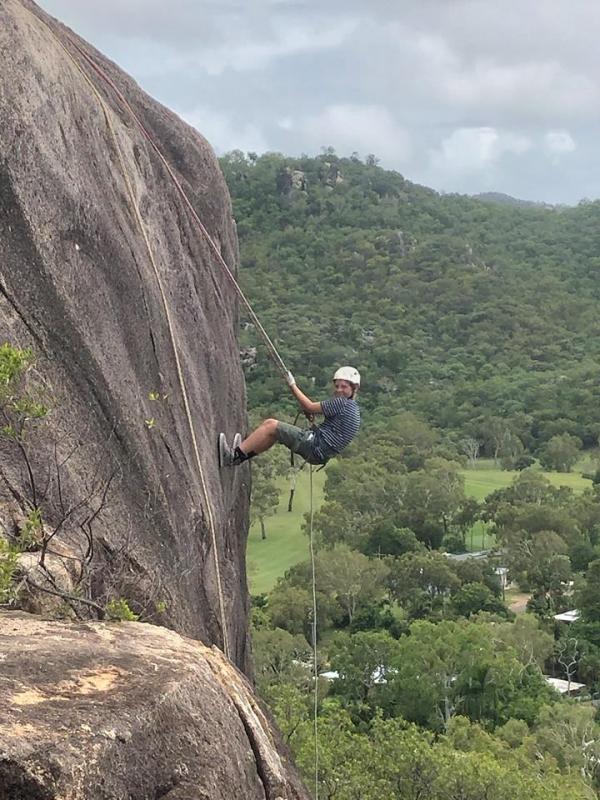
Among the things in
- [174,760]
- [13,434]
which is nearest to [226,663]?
[174,760]

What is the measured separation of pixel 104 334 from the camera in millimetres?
6219

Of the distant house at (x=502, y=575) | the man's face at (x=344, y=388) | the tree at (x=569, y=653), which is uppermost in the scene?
the man's face at (x=344, y=388)

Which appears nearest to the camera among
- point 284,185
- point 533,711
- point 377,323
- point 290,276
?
point 533,711

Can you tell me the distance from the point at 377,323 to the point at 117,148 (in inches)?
3171

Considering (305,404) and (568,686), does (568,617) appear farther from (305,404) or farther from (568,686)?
(305,404)

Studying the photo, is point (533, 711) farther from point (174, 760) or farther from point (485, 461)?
point (485, 461)

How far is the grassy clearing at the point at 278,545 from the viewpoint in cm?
4416

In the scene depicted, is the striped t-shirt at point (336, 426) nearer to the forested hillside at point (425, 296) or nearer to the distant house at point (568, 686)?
the distant house at point (568, 686)

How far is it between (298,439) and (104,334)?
2.30 metres

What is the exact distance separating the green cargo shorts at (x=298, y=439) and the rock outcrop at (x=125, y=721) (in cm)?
360

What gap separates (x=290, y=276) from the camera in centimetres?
9475

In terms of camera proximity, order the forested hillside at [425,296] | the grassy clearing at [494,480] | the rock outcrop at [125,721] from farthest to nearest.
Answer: the forested hillside at [425,296] → the grassy clearing at [494,480] → the rock outcrop at [125,721]

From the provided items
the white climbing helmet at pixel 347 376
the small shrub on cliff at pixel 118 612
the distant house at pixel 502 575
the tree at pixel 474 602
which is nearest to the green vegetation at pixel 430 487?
the tree at pixel 474 602

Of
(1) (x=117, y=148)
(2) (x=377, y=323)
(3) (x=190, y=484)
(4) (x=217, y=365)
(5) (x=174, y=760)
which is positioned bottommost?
(5) (x=174, y=760)
